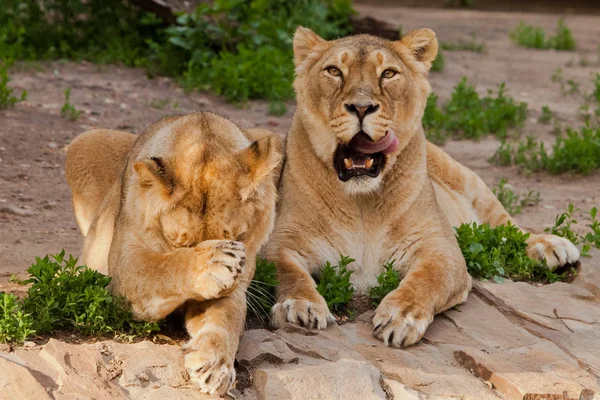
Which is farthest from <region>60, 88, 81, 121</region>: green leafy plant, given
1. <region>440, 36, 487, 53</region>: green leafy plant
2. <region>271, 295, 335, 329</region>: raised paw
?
<region>440, 36, 487, 53</region>: green leafy plant

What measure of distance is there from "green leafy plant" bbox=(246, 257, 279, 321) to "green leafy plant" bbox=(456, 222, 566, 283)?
1.22m

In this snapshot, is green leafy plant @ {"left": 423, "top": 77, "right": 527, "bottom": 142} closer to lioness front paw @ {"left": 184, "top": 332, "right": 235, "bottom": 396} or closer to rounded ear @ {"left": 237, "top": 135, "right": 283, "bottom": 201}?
rounded ear @ {"left": 237, "top": 135, "right": 283, "bottom": 201}

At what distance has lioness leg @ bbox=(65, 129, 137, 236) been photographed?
598 cm

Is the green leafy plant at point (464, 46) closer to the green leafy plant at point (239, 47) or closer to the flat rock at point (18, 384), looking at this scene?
the green leafy plant at point (239, 47)

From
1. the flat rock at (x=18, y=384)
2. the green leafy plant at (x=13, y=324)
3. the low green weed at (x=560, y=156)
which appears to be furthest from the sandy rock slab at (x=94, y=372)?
the low green weed at (x=560, y=156)

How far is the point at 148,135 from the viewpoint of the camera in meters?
5.16

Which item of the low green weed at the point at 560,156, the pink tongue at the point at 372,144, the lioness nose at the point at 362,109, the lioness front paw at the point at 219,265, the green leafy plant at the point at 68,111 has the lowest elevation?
the green leafy plant at the point at 68,111

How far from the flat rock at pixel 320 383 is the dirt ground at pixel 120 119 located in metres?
1.77

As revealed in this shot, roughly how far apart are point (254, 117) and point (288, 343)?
515 centimetres

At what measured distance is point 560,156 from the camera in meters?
8.55

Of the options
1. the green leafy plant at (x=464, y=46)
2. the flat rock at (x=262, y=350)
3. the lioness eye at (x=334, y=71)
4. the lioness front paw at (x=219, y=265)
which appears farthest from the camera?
the green leafy plant at (x=464, y=46)

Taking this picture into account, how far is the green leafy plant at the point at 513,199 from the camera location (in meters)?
7.64

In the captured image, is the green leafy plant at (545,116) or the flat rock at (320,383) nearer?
the flat rock at (320,383)

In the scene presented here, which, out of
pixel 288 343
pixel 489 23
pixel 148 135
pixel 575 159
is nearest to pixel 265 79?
pixel 575 159
